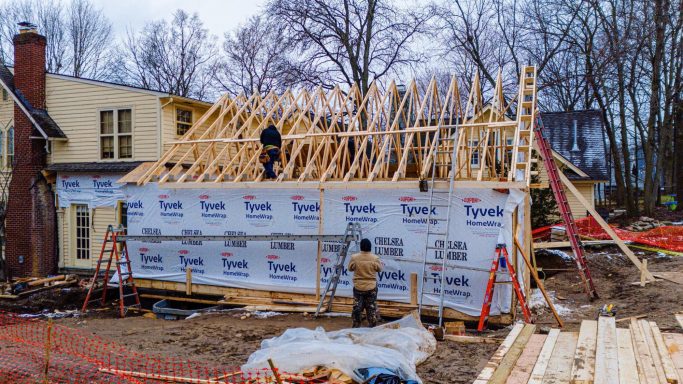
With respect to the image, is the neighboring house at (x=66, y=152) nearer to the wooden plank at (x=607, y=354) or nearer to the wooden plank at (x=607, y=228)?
the wooden plank at (x=607, y=228)

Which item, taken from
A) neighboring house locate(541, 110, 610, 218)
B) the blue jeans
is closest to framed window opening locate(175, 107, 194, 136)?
the blue jeans

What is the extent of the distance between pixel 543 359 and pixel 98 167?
49.9 ft

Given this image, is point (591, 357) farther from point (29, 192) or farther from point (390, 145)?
point (29, 192)

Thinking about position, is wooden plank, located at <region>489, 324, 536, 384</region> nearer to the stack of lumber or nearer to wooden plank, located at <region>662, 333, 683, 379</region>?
the stack of lumber

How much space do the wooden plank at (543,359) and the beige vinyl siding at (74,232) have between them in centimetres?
1449

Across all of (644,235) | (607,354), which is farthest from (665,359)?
(644,235)

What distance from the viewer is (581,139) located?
90.9 ft

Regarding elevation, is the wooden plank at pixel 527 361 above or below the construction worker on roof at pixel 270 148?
below

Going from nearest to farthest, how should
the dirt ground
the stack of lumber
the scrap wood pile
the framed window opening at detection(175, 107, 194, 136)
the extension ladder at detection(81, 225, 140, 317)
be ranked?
1. the stack of lumber
2. the dirt ground
3. the extension ladder at detection(81, 225, 140, 317)
4. the scrap wood pile
5. the framed window opening at detection(175, 107, 194, 136)

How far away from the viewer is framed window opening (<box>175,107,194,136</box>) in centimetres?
1815

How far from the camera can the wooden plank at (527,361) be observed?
589 cm

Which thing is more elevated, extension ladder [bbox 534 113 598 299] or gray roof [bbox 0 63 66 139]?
gray roof [bbox 0 63 66 139]

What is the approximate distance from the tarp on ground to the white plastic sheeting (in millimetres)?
2376

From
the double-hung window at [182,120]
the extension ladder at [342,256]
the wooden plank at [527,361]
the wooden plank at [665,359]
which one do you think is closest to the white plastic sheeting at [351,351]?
the wooden plank at [527,361]
